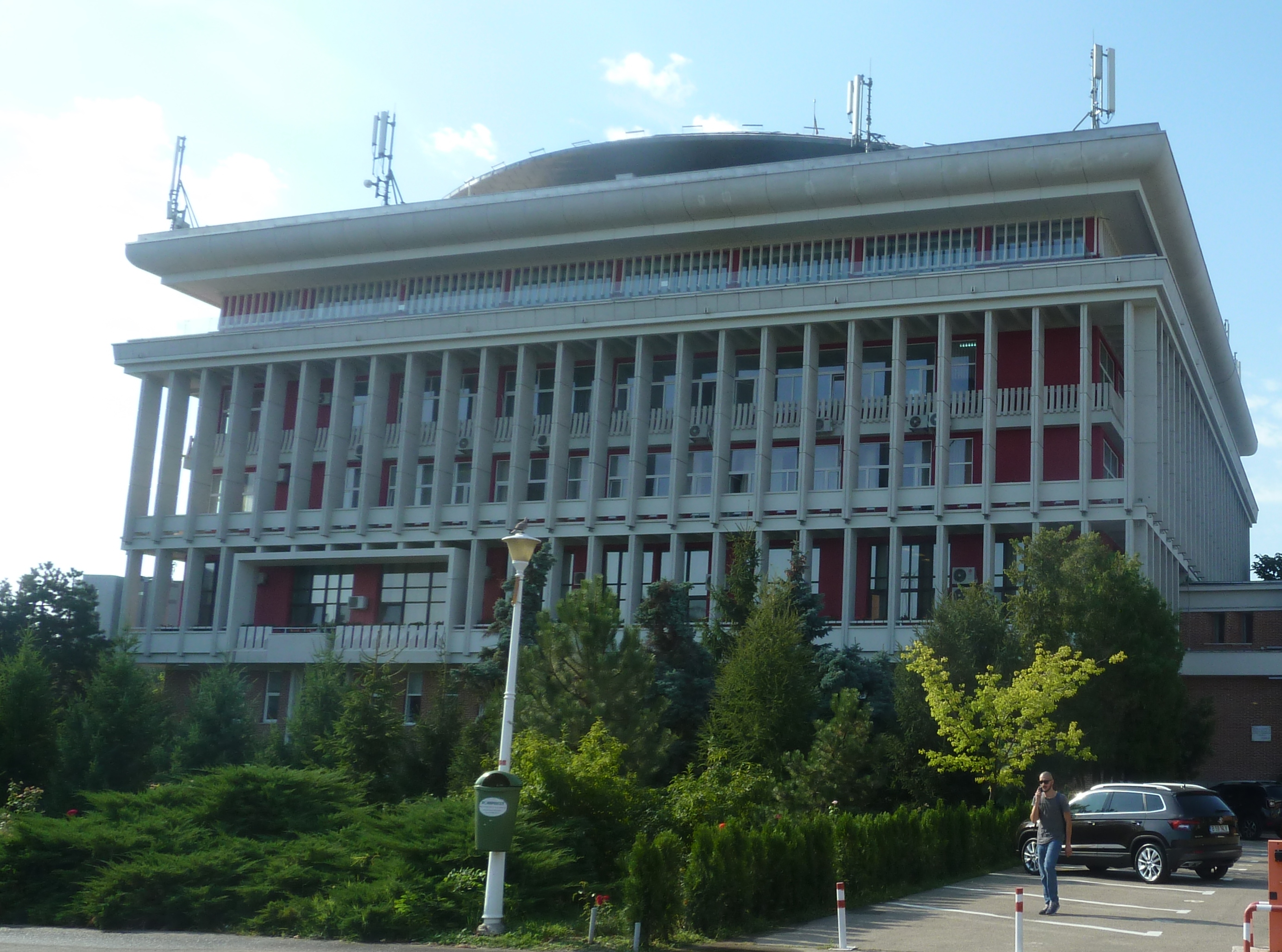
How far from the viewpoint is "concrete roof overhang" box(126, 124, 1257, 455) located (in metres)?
44.4

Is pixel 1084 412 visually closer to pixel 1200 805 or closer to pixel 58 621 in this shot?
pixel 1200 805

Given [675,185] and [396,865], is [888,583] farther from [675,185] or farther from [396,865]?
[396,865]

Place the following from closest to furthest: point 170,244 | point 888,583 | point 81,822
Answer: point 81,822 < point 888,583 < point 170,244

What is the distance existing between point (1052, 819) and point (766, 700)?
10.6 meters

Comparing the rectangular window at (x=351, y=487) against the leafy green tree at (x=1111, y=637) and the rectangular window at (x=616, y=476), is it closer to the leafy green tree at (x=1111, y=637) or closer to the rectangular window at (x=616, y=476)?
the rectangular window at (x=616, y=476)

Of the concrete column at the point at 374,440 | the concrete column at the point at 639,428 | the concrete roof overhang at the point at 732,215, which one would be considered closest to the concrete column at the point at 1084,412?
the concrete roof overhang at the point at 732,215

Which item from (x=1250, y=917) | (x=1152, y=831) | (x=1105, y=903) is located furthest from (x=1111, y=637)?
(x=1250, y=917)

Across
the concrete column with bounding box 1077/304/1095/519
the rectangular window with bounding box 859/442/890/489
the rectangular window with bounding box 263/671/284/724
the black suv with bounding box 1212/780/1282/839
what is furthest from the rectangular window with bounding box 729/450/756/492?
the rectangular window with bounding box 263/671/284/724

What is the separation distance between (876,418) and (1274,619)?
1465cm

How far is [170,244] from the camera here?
186 ft

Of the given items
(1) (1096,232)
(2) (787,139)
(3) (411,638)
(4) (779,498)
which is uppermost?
(2) (787,139)

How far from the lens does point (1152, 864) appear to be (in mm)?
21094

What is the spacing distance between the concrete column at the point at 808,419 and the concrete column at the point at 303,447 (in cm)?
1965

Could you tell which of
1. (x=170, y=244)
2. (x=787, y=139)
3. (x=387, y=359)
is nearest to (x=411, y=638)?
(x=387, y=359)
